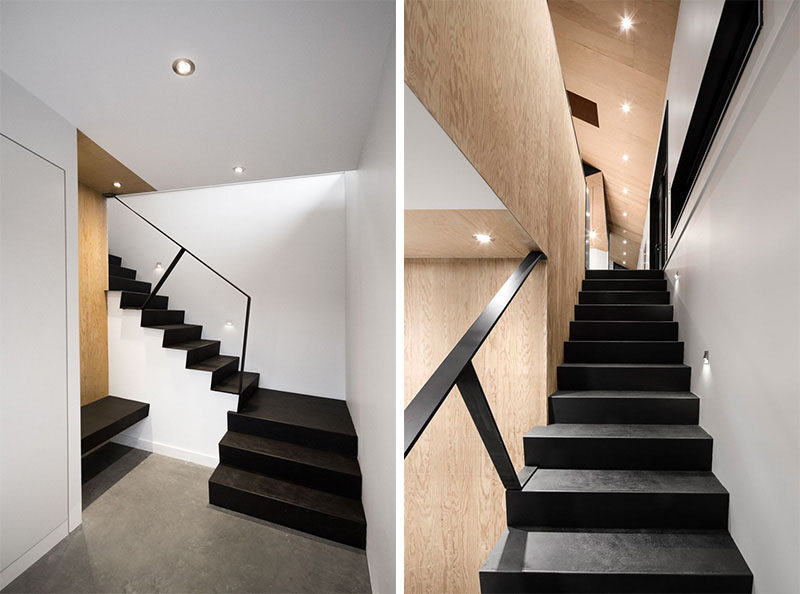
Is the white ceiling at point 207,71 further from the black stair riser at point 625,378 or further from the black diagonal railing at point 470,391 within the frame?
the black stair riser at point 625,378

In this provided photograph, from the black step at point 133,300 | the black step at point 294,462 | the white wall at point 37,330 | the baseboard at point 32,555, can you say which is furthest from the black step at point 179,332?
the baseboard at point 32,555

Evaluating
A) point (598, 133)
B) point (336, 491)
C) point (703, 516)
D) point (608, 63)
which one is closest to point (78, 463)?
point (336, 491)

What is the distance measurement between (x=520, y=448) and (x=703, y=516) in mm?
766

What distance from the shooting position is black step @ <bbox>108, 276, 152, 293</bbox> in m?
2.45

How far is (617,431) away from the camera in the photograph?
2.00 meters

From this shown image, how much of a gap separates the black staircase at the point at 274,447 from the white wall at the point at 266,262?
139mm

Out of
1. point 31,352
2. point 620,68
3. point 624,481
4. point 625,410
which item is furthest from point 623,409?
point 620,68

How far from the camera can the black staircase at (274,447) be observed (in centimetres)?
208

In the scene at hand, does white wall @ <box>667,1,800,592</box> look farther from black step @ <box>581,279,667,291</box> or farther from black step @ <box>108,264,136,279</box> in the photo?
black step @ <box>108,264,136,279</box>

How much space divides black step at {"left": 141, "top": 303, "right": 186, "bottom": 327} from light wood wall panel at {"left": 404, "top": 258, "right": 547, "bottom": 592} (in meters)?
1.68

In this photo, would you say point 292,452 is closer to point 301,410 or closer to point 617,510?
point 301,410

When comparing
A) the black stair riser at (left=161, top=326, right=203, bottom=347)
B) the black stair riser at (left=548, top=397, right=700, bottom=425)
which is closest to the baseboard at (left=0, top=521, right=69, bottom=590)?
the black stair riser at (left=161, top=326, right=203, bottom=347)

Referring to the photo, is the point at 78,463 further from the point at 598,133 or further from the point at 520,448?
the point at 598,133

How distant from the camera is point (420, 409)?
864 mm
